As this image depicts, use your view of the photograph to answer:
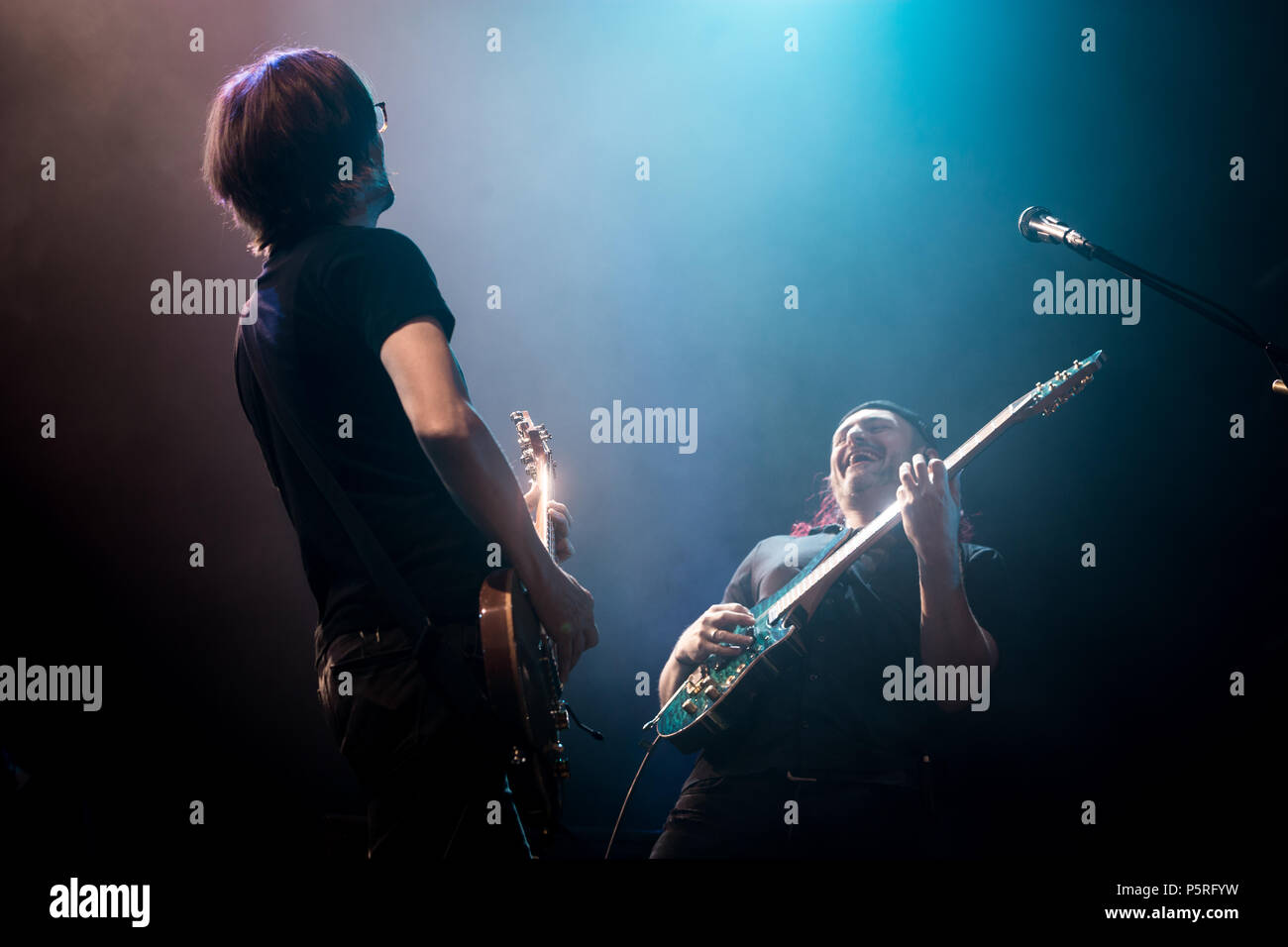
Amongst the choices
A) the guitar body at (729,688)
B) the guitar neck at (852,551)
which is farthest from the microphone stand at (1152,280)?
the guitar body at (729,688)

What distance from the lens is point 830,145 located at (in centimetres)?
303

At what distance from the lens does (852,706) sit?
2.43 m

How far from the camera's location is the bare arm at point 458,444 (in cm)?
119

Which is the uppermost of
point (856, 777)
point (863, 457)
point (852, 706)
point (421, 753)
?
point (863, 457)

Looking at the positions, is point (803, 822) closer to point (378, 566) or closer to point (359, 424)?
point (378, 566)

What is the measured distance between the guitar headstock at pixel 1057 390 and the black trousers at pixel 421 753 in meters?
1.88

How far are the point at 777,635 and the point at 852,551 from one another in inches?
14.1

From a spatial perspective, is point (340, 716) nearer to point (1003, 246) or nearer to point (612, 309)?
point (612, 309)

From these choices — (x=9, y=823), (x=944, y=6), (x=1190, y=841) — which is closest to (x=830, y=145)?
(x=944, y=6)

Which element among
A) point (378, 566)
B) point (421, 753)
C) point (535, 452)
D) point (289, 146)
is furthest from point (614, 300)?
point (421, 753)

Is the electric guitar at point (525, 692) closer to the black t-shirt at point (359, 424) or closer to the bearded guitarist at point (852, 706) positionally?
the black t-shirt at point (359, 424)

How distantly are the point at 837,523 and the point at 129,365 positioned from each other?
281cm

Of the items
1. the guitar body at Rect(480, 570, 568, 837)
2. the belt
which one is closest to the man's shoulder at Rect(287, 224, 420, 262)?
the guitar body at Rect(480, 570, 568, 837)

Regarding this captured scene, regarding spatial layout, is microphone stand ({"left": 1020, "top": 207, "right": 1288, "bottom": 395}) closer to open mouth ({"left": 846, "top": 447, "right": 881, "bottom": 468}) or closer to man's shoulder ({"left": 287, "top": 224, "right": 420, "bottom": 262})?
open mouth ({"left": 846, "top": 447, "right": 881, "bottom": 468})
